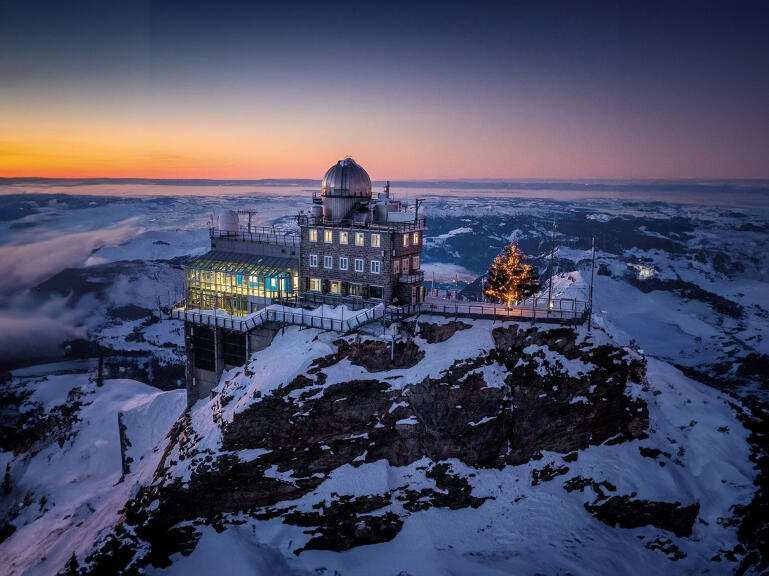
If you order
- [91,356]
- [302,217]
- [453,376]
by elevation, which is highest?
[302,217]

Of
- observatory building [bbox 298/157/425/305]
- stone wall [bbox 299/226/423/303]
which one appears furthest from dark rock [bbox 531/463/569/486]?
stone wall [bbox 299/226/423/303]

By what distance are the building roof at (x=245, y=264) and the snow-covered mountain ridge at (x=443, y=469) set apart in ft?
38.2

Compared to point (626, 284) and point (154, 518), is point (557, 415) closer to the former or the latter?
point (154, 518)

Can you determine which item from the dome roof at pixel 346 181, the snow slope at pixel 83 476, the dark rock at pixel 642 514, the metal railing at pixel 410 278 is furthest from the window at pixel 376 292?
the snow slope at pixel 83 476

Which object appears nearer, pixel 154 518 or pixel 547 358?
pixel 154 518

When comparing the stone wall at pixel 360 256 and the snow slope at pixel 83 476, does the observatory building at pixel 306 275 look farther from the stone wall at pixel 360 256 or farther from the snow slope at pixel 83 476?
the snow slope at pixel 83 476

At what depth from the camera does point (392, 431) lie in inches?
1850

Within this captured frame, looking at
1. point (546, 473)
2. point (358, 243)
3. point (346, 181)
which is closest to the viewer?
point (546, 473)

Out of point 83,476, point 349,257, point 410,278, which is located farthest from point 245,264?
point 83,476

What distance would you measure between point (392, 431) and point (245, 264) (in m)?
28.1

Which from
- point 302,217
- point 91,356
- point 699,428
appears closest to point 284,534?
point 302,217

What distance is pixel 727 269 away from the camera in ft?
644

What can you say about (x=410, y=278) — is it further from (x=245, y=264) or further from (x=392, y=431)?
(x=245, y=264)

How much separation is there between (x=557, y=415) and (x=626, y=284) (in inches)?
5771
